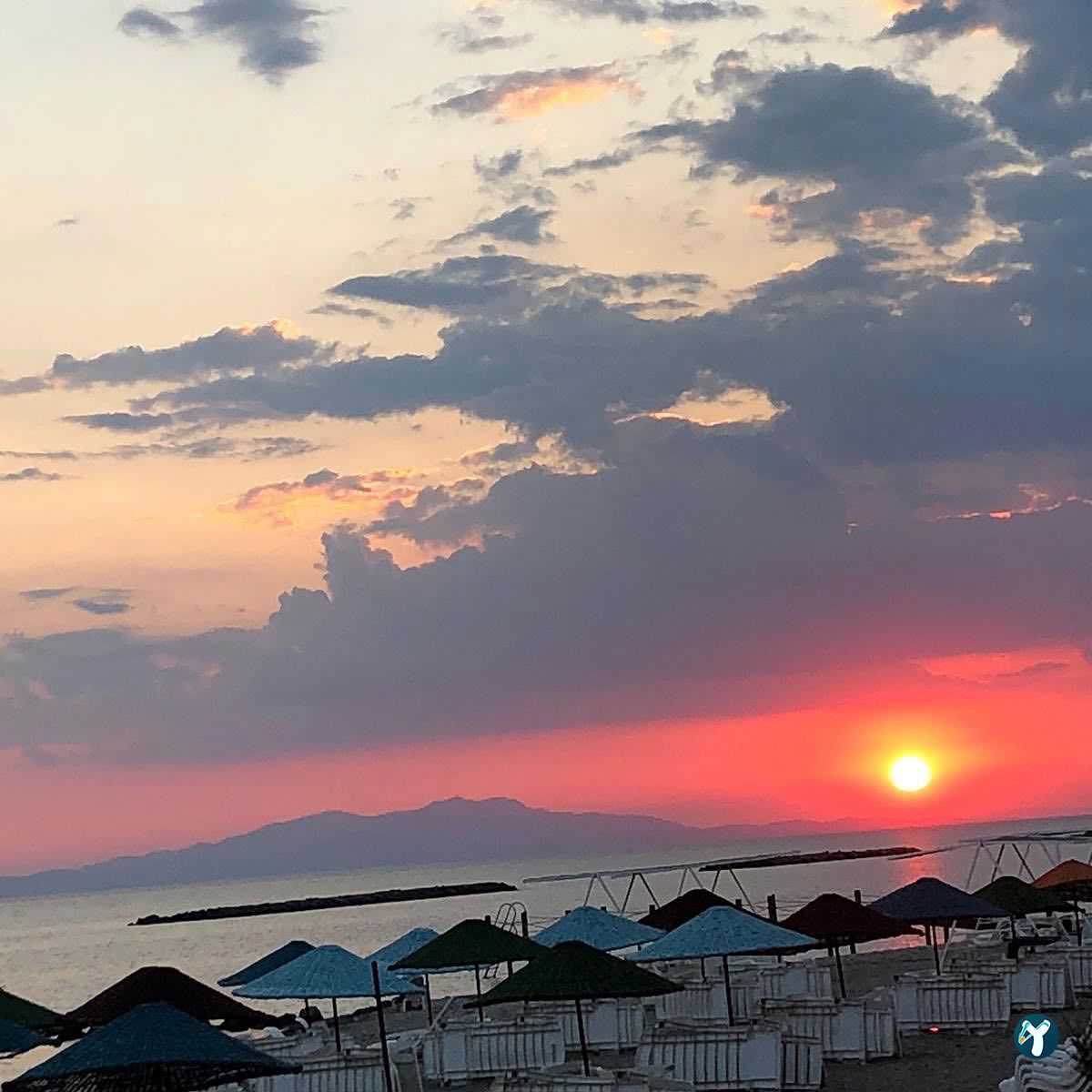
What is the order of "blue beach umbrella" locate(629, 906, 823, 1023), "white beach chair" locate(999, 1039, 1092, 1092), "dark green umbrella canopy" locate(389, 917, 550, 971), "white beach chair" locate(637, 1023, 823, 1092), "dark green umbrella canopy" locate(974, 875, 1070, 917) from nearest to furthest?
"white beach chair" locate(999, 1039, 1092, 1092), "white beach chair" locate(637, 1023, 823, 1092), "blue beach umbrella" locate(629, 906, 823, 1023), "dark green umbrella canopy" locate(389, 917, 550, 971), "dark green umbrella canopy" locate(974, 875, 1070, 917)

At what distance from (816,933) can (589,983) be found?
5.88 m

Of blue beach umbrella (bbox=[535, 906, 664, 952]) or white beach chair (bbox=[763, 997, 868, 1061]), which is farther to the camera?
blue beach umbrella (bbox=[535, 906, 664, 952])

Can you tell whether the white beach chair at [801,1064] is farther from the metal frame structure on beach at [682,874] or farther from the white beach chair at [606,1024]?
the metal frame structure on beach at [682,874]

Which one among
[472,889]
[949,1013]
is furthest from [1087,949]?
[472,889]

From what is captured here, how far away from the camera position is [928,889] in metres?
24.2

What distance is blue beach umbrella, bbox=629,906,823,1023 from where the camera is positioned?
62.3ft

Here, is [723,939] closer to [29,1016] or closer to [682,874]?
[29,1016]

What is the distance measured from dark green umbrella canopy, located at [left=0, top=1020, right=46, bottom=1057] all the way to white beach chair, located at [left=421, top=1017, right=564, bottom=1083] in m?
5.99

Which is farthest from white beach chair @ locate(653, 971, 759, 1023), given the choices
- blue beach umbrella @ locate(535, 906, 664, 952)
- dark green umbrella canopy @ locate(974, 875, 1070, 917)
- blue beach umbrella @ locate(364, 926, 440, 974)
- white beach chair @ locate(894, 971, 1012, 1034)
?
dark green umbrella canopy @ locate(974, 875, 1070, 917)

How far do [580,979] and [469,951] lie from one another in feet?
16.8

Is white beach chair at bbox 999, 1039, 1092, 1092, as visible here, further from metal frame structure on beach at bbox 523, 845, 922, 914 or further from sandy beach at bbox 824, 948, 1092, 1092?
metal frame structure on beach at bbox 523, 845, 922, 914

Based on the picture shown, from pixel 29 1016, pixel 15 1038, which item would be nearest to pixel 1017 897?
pixel 29 1016

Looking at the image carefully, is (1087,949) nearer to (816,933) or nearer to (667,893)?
(816,933)

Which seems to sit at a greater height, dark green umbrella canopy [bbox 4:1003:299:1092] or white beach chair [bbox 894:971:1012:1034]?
dark green umbrella canopy [bbox 4:1003:299:1092]
